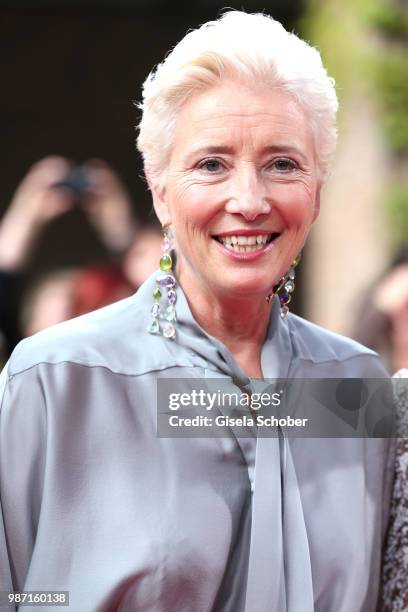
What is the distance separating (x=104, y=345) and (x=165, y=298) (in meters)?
0.16

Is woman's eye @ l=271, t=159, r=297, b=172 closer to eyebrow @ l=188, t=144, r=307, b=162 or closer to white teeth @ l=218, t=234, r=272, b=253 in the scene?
eyebrow @ l=188, t=144, r=307, b=162

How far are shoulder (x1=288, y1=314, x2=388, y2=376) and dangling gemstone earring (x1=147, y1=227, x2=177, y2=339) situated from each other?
0.98 ft

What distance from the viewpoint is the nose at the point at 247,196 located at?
1971 mm

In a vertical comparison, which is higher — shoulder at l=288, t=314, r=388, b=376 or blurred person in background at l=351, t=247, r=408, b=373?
blurred person in background at l=351, t=247, r=408, b=373

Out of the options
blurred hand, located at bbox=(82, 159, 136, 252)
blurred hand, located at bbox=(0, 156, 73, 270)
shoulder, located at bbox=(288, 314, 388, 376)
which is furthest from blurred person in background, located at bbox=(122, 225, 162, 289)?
shoulder, located at bbox=(288, 314, 388, 376)

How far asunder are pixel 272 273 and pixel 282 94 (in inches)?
12.8

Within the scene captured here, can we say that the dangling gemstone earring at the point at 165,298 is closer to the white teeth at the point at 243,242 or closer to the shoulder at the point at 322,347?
the white teeth at the point at 243,242

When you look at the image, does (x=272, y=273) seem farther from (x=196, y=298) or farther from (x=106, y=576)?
(x=106, y=576)

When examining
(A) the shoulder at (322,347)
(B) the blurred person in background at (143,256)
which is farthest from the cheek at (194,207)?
(B) the blurred person in background at (143,256)

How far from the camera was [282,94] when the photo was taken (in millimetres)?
2010

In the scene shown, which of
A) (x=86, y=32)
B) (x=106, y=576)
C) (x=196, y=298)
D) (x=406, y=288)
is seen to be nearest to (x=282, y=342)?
(x=196, y=298)

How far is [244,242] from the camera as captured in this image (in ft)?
6.61

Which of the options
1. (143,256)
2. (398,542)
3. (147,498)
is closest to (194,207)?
(147,498)

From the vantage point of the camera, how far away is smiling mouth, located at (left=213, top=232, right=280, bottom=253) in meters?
2.02
